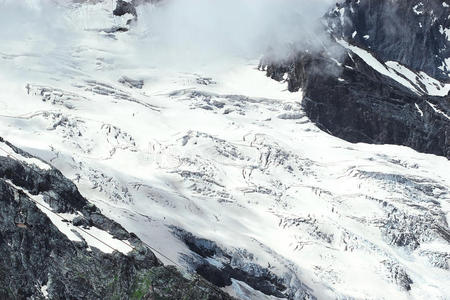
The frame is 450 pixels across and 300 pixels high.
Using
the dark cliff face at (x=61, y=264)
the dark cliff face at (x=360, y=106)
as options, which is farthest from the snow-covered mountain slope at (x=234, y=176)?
the dark cliff face at (x=61, y=264)

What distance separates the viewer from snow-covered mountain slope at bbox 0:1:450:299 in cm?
11275

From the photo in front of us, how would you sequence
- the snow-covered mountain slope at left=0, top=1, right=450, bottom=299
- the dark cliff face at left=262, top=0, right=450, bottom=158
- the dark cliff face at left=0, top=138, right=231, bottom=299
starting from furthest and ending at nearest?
the dark cliff face at left=262, top=0, right=450, bottom=158 < the snow-covered mountain slope at left=0, top=1, right=450, bottom=299 < the dark cliff face at left=0, top=138, right=231, bottom=299

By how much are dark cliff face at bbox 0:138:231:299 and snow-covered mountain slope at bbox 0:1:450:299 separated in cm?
2298

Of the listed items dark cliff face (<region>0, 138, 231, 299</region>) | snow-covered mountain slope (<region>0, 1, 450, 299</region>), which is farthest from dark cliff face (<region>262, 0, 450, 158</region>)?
dark cliff face (<region>0, 138, 231, 299</region>)

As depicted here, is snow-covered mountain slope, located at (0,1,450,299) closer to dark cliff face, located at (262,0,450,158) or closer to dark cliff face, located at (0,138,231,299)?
dark cliff face, located at (262,0,450,158)

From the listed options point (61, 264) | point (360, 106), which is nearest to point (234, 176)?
point (360, 106)

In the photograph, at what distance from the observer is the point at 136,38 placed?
197 meters

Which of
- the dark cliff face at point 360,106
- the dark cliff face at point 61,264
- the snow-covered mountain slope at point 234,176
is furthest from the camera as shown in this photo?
the dark cliff face at point 360,106

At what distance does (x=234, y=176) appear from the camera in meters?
137

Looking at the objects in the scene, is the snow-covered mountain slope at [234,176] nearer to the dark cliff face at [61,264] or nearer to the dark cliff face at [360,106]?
the dark cliff face at [360,106]

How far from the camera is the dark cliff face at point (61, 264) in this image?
6881 centimetres

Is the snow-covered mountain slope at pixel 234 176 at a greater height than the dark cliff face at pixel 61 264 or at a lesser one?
lesser

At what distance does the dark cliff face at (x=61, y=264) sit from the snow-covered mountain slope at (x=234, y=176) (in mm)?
22982

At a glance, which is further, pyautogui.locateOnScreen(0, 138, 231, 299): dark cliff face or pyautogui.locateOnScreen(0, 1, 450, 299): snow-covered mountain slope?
pyautogui.locateOnScreen(0, 1, 450, 299): snow-covered mountain slope
